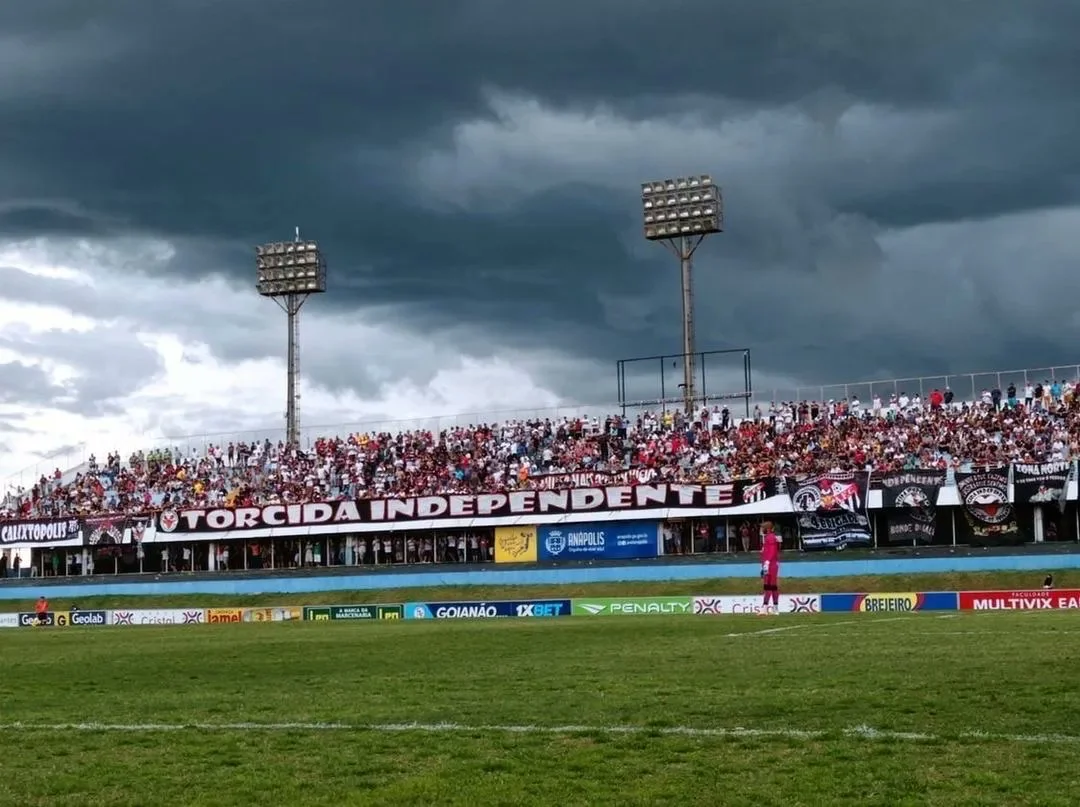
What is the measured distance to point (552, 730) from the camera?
1515 centimetres

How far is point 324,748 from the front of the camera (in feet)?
47.1

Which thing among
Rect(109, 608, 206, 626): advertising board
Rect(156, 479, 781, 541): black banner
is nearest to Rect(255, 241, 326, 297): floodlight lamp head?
Rect(156, 479, 781, 541): black banner

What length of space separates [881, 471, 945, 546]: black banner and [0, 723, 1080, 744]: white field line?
4719 centimetres

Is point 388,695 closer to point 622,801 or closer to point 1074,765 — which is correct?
point 622,801

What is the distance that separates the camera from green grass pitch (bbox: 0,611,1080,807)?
38.7ft

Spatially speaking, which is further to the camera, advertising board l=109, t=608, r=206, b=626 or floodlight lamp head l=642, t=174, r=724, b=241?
floodlight lamp head l=642, t=174, r=724, b=241

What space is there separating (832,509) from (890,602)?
14822 millimetres

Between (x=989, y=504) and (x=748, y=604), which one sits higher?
(x=989, y=504)

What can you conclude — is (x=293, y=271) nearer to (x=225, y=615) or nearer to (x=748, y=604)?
(x=225, y=615)

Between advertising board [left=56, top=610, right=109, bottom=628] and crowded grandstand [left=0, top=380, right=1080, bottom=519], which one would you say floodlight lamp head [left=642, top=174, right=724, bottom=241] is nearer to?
crowded grandstand [left=0, top=380, right=1080, bottom=519]

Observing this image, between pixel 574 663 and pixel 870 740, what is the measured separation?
36.6 feet

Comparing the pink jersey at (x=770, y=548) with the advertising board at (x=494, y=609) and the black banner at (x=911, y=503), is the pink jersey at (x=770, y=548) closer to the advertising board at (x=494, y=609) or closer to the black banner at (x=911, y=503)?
the advertising board at (x=494, y=609)

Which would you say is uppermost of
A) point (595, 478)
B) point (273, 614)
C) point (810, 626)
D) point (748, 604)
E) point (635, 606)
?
point (595, 478)

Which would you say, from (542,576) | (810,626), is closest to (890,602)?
(810,626)
